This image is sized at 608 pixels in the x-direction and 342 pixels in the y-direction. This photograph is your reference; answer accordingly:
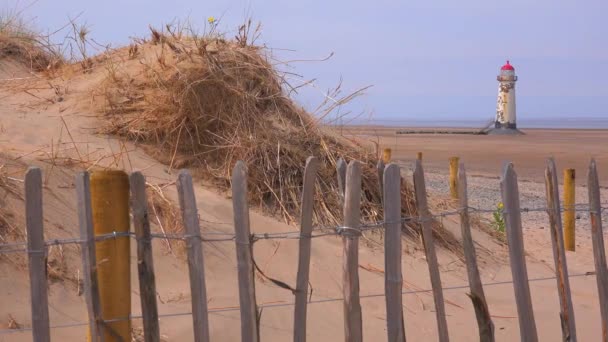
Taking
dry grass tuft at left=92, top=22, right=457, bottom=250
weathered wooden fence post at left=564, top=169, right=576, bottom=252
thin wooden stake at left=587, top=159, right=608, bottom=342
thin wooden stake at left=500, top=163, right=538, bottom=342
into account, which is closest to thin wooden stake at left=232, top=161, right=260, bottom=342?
thin wooden stake at left=500, top=163, right=538, bottom=342

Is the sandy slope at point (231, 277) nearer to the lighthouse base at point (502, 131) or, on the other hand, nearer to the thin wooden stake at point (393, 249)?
the thin wooden stake at point (393, 249)

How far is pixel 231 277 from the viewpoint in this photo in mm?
5402

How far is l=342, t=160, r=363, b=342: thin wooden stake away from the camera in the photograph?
11.4 ft

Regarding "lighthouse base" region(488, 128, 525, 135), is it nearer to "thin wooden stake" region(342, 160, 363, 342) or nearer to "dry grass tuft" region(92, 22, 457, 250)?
"dry grass tuft" region(92, 22, 457, 250)

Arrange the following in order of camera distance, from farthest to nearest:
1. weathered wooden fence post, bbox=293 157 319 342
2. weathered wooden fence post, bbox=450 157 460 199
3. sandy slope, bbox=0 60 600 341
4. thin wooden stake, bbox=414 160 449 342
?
weathered wooden fence post, bbox=450 157 460 199 → sandy slope, bbox=0 60 600 341 → thin wooden stake, bbox=414 160 449 342 → weathered wooden fence post, bbox=293 157 319 342

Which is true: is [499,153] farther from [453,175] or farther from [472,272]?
[472,272]

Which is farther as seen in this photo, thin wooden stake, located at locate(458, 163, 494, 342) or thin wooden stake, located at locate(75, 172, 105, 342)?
thin wooden stake, located at locate(458, 163, 494, 342)

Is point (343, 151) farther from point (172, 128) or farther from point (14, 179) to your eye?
point (14, 179)

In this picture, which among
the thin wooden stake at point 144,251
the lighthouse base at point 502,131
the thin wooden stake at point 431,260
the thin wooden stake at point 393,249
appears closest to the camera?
the thin wooden stake at point 144,251

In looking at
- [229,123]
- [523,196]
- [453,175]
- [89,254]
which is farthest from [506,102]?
[89,254]

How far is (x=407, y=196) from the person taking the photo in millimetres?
7094

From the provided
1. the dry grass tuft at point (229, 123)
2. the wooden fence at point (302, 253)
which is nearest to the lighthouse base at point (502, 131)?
the dry grass tuft at point (229, 123)

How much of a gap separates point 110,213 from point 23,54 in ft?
21.9

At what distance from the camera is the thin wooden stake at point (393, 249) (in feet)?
11.7
